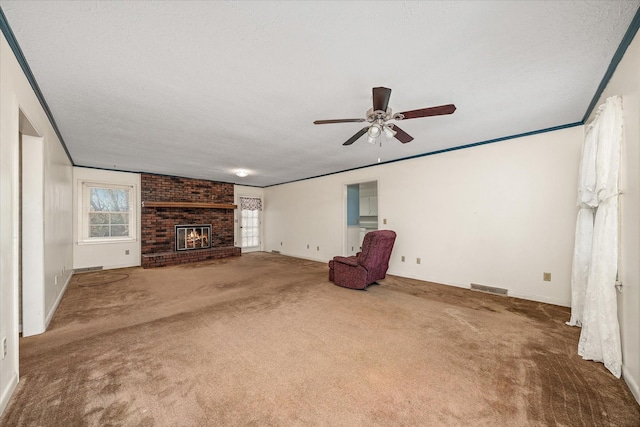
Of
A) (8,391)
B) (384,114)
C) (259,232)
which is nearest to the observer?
(8,391)

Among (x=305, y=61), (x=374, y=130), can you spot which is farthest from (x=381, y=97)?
(x=305, y=61)

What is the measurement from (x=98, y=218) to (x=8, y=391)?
205 inches

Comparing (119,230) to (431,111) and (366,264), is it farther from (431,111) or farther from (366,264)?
(431,111)

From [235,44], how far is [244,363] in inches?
93.5

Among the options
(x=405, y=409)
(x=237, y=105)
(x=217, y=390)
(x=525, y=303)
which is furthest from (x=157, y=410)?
(x=525, y=303)

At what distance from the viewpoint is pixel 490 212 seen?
384 cm

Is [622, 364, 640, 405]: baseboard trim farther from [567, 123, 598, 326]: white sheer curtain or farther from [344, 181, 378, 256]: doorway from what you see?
[344, 181, 378, 256]: doorway

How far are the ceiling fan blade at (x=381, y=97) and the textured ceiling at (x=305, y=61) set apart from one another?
0.18 metres

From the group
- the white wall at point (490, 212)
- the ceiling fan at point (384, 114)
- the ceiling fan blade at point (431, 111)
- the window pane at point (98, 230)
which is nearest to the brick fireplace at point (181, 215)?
the window pane at point (98, 230)

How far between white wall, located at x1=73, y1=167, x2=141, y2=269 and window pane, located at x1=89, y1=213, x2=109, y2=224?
23cm

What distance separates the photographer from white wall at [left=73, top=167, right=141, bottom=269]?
5254 mm

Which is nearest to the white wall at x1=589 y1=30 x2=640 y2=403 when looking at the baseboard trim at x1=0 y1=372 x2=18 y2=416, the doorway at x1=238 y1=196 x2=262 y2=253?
the baseboard trim at x1=0 y1=372 x2=18 y2=416

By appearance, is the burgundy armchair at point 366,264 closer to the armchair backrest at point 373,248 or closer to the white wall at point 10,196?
the armchair backrest at point 373,248

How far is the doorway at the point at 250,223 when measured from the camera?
807 centimetres
